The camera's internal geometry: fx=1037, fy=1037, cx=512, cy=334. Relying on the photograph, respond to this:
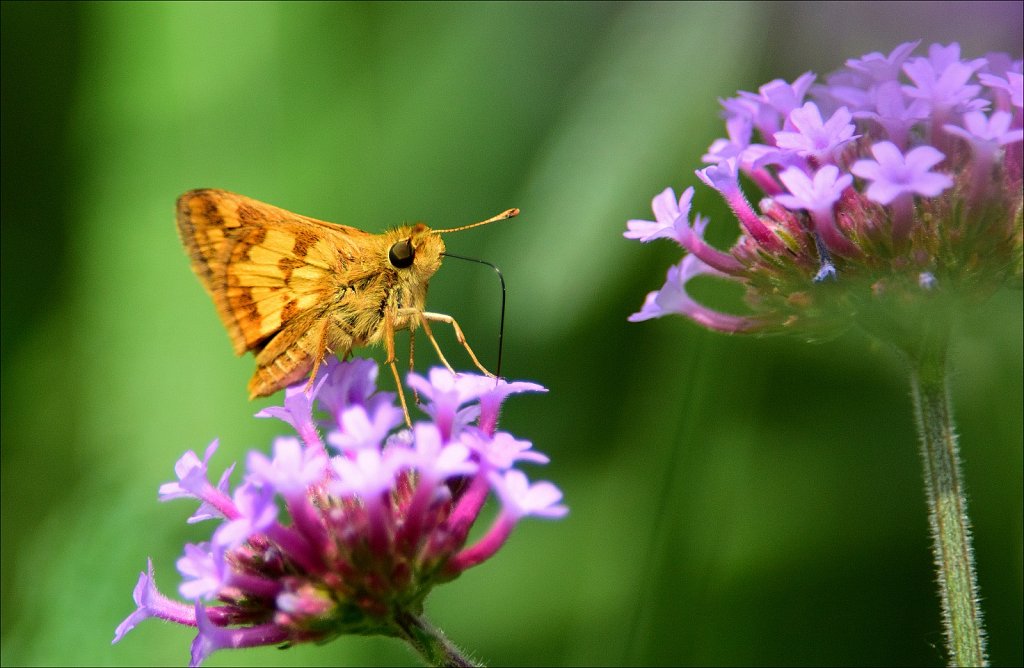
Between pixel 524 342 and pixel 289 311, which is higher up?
pixel 524 342

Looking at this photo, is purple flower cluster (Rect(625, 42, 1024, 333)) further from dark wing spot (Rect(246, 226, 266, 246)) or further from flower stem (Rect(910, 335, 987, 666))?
dark wing spot (Rect(246, 226, 266, 246))

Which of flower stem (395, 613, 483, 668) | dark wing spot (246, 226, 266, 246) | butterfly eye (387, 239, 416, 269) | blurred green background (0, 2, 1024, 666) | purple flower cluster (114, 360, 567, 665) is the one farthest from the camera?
blurred green background (0, 2, 1024, 666)

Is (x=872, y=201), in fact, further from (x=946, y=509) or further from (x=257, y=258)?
(x=257, y=258)

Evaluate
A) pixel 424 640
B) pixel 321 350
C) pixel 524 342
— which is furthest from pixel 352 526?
pixel 524 342

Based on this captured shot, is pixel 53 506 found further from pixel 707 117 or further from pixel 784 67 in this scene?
pixel 784 67

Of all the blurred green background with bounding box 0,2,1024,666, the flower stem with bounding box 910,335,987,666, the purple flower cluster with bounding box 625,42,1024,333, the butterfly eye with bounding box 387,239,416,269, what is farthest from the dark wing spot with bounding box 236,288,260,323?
the flower stem with bounding box 910,335,987,666

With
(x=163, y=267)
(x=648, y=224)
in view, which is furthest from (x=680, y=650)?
(x=163, y=267)
